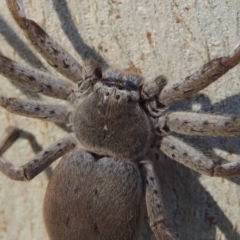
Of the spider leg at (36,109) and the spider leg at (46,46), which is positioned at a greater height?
the spider leg at (46,46)

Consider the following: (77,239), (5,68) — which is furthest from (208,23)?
(77,239)

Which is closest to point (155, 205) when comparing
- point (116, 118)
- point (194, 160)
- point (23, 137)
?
point (194, 160)

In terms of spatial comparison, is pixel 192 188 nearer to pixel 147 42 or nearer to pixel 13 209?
pixel 147 42

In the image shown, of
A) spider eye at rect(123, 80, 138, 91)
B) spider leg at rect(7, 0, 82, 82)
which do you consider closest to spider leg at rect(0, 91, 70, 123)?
spider leg at rect(7, 0, 82, 82)

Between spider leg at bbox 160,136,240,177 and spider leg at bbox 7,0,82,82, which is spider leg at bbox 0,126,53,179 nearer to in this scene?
spider leg at bbox 7,0,82,82

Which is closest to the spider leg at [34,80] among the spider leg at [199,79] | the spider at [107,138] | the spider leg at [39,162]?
the spider at [107,138]

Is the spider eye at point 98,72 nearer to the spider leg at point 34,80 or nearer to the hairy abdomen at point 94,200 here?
the spider leg at point 34,80
